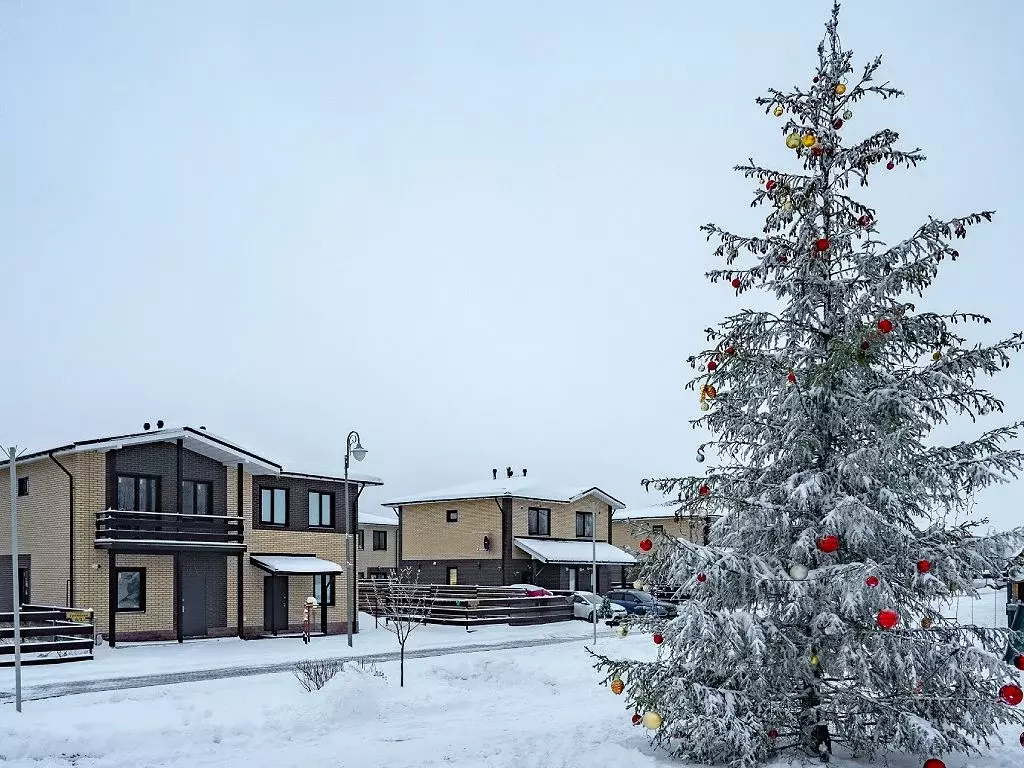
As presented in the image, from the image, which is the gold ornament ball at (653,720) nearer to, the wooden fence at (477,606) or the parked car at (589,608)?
the wooden fence at (477,606)

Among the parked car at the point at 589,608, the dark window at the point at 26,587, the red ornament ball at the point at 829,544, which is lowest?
the parked car at the point at 589,608

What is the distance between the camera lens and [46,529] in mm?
30688

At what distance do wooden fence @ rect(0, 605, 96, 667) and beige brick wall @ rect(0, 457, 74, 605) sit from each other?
2052 millimetres

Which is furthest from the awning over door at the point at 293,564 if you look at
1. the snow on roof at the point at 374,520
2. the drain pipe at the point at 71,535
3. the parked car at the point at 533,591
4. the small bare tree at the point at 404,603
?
the snow on roof at the point at 374,520

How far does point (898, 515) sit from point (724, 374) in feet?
9.14

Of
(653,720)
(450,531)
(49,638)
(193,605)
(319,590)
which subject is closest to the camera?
(653,720)

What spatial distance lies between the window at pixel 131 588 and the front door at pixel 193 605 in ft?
4.79

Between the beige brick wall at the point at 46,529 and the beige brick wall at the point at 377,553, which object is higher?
the beige brick wall at the point at 46,529

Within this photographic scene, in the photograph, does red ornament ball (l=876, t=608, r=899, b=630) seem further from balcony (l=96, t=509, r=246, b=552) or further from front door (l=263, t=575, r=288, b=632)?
front door (l=263, t=575, r=288, b=632)

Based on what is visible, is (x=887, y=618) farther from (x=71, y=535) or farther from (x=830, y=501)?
(x=71, y=535)

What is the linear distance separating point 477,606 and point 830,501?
3095cm

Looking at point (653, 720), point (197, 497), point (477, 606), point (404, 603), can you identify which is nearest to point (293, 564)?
point (197, 497)

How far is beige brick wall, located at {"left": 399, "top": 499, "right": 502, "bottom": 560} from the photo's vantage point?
48.6m

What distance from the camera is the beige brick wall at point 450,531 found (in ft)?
159
